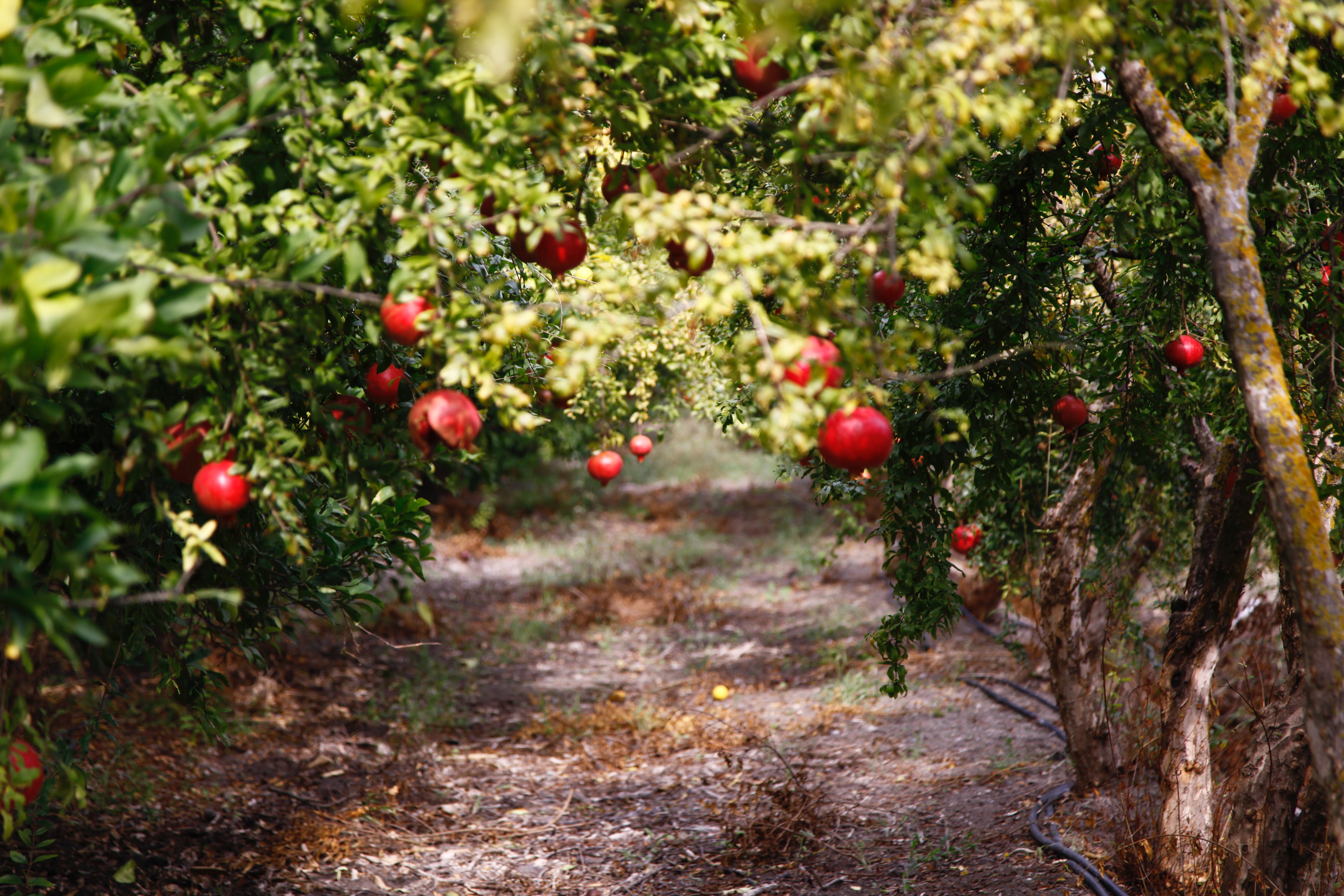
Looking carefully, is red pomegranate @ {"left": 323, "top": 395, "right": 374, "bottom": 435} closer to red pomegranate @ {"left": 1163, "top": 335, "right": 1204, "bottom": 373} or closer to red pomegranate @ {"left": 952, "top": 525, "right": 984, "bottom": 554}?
red pomegranate @ {"left": 1163, "top": 335, "right": 1204, "bottom": 373}

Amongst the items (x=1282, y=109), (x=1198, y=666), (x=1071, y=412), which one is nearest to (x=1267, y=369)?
(x=1282, y=109)

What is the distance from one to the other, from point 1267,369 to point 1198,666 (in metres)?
2.08

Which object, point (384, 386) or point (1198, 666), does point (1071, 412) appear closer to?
point (1198, 666)

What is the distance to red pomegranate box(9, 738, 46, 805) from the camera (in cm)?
188

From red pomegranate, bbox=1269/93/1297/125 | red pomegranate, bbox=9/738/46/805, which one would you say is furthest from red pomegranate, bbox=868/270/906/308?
red pomegranate, bbox=9/738/46/805

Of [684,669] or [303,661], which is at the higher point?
[684,669]

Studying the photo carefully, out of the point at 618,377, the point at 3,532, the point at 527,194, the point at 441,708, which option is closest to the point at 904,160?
the point at 527,194

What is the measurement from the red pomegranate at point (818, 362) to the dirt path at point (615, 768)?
1.21m

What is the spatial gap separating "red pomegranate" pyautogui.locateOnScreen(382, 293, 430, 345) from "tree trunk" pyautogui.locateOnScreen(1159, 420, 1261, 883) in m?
3.00

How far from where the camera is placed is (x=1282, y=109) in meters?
2.51

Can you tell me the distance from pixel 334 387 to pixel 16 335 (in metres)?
1.05

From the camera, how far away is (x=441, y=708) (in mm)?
7672

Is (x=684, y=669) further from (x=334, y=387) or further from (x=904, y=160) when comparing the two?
(x=904, y=160)

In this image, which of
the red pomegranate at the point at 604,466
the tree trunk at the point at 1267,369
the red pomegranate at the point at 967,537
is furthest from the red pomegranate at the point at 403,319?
the red pomegranate at the point at 967,537
